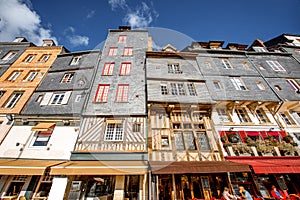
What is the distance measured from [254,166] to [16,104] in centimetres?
1598

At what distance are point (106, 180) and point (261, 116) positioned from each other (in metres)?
Result: 12.0

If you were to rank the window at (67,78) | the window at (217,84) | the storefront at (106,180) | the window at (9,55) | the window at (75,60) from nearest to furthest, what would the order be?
the storefront at (106,180)
the window at (217,84)
the window at (67,78)
the window at (75,60)
the window at (9,55)

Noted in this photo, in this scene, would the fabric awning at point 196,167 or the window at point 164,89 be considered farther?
the window at point 164,89

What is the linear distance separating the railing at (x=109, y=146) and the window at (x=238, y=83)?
8.97 meters

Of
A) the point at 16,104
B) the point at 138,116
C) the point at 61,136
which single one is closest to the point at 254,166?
the point at 138,116

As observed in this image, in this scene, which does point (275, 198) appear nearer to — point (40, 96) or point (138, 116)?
point (138, 116)

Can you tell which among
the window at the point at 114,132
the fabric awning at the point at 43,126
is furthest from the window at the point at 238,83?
the fabric awning at the point at 43,126

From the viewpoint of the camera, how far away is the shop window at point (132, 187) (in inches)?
288

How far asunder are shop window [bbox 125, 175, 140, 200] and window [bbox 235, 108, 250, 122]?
8.54 metres

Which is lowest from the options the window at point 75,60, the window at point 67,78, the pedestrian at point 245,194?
the pedestrian at point 245,194

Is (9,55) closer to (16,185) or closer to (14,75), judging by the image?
(14,75)

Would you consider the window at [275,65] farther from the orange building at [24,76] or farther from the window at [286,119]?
the orange building at [24,76]

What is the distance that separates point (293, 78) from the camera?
1206cm

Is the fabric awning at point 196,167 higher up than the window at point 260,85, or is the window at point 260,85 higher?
the window at point 260,85
